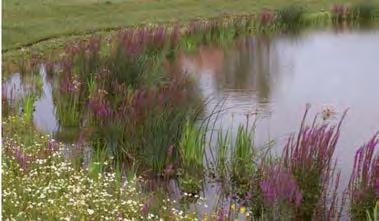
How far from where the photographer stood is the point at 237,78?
17062 mm

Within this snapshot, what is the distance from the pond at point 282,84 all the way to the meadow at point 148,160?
1.20 feet

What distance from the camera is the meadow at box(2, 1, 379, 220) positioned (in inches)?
282

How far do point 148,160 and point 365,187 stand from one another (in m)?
3.22

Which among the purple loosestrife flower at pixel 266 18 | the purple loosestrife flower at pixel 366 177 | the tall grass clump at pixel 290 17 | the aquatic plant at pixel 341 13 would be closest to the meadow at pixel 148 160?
the purple loosestrife flower at pixel 366 177

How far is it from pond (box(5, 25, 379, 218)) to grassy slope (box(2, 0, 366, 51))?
15.7ft

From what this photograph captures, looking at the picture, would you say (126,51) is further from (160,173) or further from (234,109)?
(160,173)

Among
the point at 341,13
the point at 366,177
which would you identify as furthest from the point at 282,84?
the point at 341,13

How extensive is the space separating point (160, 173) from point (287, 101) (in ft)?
18.5

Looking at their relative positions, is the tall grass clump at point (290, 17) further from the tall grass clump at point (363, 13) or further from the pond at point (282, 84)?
the tall grass clump at point (363, 13)

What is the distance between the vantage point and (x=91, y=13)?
→ 27062 mm

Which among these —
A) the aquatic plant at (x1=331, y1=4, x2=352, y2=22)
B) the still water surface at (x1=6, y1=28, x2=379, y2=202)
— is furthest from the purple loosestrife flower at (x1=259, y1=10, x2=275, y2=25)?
the aquatic plant at (x1=331, y1=4, x2=352, y2=22)

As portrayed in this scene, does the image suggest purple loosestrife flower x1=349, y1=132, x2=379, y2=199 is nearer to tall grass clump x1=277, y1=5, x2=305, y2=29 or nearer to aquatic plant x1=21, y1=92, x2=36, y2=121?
aquatic plant x1=21, y1=92, x2=36, y2=121

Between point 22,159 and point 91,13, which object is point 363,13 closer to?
point 91,13

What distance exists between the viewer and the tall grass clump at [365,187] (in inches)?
292
